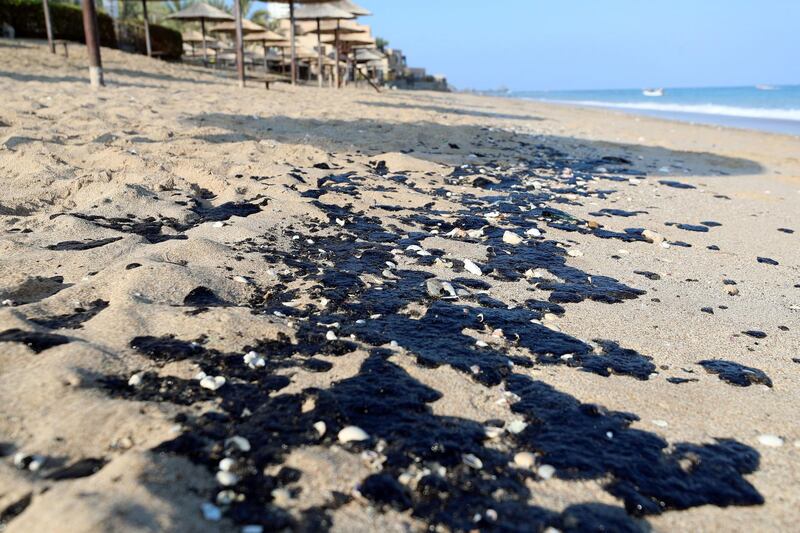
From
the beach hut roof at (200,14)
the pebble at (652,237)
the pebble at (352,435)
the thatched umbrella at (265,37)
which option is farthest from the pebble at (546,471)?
the thatched umbrella at (265,37)

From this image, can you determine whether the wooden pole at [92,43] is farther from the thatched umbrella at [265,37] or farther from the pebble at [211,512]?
the thatched umbrella at [265,37]

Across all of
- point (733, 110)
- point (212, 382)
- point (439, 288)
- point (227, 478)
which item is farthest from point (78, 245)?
point (733, 110)

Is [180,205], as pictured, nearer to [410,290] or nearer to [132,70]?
[410,290]

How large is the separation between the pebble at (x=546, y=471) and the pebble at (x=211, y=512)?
835 mm

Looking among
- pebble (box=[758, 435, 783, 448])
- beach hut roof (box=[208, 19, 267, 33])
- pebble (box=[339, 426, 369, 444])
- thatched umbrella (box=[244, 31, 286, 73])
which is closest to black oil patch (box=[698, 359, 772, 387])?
pebble (box=[758, 435, 783, 448])

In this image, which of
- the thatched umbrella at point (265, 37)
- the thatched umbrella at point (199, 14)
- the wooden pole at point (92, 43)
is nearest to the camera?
the wooden pole at point (92, 43)

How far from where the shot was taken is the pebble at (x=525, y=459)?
5.02 ft

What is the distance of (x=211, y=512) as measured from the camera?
4.07ft

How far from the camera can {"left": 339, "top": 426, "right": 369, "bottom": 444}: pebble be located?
1.56 metres

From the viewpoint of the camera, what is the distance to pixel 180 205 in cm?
357

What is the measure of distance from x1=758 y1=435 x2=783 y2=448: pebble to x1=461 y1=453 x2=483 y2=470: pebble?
0.92 m

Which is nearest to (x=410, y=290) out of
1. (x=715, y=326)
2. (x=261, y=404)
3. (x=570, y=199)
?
(x=261, y=404)

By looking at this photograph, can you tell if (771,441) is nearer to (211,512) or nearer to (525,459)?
(525,459)

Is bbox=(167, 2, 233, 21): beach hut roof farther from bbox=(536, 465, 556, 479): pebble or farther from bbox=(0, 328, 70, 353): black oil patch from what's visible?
bbox=(536, 465, 556, 479): pebble
